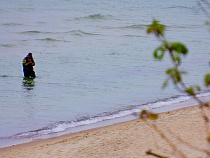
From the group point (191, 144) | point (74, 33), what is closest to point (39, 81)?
point (191, 144)

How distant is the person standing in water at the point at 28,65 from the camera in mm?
14133

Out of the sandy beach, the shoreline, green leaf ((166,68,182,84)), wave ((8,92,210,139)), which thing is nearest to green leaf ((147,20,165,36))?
green leaf ((166,68,182,84))

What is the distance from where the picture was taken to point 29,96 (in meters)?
13.4

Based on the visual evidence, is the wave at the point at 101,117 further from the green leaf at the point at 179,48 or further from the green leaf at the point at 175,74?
the green leaf at the point at 179,48

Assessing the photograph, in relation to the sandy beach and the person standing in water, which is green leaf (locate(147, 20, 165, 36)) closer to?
the sandy beach

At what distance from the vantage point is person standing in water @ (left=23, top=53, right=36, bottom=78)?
14.1m

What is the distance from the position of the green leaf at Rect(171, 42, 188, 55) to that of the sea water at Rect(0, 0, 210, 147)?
1084 mm

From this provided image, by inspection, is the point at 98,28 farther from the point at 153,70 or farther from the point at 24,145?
the point at 24,145

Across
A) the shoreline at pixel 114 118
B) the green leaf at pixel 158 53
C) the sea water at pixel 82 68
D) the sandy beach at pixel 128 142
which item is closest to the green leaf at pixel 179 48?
the green leaf at pixel 158 53

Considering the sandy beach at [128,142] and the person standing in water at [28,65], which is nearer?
the sandy beach at [128,142]

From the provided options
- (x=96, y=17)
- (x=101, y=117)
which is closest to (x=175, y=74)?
(x=101, y=117)

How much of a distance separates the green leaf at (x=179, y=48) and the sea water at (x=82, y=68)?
1.08 m

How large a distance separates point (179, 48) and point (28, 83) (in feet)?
42.3

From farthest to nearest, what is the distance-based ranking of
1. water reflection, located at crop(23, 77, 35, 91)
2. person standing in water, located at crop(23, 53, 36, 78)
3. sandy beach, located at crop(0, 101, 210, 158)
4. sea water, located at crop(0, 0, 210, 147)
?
water reflection, located at crop(23, 77, 35, 91) → person standing in water, located at crop(23, 53, 36, 78) → sea water, located at crop(0, 0, 210, 147) → sandy beach, located at crop(0, 101, 210, 158)
